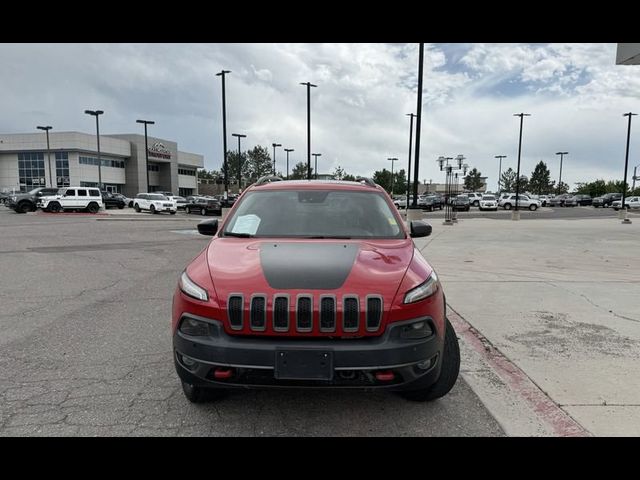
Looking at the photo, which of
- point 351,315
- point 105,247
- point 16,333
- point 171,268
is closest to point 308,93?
point 105,247

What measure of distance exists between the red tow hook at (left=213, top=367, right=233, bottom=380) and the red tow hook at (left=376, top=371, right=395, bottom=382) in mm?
897

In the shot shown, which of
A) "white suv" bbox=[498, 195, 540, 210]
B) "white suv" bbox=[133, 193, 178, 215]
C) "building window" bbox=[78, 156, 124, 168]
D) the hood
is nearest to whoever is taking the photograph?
the hood

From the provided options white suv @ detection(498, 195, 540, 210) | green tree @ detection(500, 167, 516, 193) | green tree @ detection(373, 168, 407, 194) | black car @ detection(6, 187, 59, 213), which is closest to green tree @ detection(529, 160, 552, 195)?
green tree @ detection(500, 167, 516, 193)

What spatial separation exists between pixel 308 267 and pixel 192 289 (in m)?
0.78

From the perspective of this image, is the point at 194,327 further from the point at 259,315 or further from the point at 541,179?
the point at 541,179

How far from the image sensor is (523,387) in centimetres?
359

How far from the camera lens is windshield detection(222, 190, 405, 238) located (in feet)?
12.4

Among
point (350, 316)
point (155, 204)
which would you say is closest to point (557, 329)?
point (350, 316)

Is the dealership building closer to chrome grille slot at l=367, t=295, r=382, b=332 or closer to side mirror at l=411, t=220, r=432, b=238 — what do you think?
side mirror at l=411, t=220, r=432, b=238

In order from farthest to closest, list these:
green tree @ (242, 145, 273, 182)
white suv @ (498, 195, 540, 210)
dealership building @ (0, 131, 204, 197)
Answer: green tree @ (242, 145, 273, 182) < dealership building @ (0, 131, 204, 197) < white suv @ (498, 195, 540, 210)

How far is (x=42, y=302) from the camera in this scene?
637cm

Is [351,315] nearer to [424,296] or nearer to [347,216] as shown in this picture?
[424,296]

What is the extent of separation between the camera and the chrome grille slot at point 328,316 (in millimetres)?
2574
